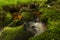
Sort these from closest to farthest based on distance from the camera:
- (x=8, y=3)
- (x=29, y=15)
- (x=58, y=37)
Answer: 1. (x=58, y=37)
2. (x=29, y=15)
3. (x=8, y=3)

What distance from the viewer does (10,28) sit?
6059 millimetres

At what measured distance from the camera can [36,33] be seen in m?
5.79

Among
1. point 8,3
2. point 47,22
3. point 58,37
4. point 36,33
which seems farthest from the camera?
point 8,3

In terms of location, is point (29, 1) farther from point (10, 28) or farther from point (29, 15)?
point (10, 28)

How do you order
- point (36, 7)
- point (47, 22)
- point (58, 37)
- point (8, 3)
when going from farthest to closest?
point (8, 3) < point (36, 7) < point (47, 22) < point (58, 37)

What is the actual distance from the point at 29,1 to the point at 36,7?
77 centimetres

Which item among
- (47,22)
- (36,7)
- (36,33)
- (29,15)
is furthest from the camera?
(36,7)

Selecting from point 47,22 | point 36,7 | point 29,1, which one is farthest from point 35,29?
point 29,1

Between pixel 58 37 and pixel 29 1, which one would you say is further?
pixel 29 1

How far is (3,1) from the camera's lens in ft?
27.1

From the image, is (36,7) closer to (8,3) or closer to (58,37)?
(8,3)

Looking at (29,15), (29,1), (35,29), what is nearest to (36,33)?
(35,29)

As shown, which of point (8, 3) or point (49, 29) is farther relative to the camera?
point (8, 3)

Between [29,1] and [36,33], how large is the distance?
273 cm
